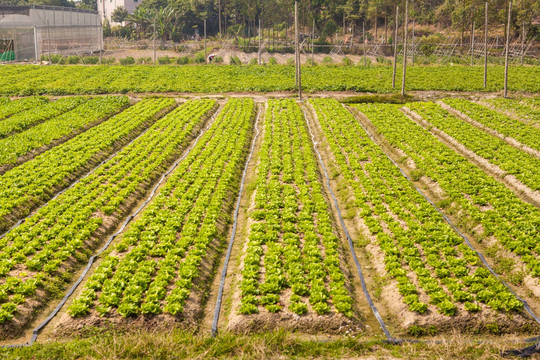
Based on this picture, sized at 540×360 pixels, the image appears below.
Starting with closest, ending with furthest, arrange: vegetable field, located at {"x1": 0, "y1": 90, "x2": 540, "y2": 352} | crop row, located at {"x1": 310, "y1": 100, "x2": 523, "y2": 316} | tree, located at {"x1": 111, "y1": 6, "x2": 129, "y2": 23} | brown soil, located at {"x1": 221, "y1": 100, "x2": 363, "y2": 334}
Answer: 1. brown soil, located at {"x1": 221, "y1": 100, "x2": 363, "y2": 334}
2. vegetable field, located at {"x1": 0, "y1": 90, "x2": 540, "y2": 352}
3. crop row, located at {"x1": 310, "y1": 100, "x2": 523, "y2": 316}
4. tree, located at {"x1": 111, "y1": 6, "x2": 129, "y2": 23}

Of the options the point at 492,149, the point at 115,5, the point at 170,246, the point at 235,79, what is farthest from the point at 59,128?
the point at 115,5

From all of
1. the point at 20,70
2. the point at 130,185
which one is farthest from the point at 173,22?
the point at 130,185

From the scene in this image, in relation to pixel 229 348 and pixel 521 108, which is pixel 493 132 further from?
pixel 229 348

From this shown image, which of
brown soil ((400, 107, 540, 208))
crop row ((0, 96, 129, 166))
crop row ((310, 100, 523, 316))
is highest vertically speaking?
crop row ((0, 96, 129, 166))

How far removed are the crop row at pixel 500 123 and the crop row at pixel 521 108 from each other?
0.93 m

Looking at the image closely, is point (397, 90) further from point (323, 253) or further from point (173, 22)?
point (173, 22)

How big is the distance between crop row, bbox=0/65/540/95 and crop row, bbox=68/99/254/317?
22984 millimetres

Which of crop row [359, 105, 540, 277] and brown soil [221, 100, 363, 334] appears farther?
crop row [359, 105, 540, 277]

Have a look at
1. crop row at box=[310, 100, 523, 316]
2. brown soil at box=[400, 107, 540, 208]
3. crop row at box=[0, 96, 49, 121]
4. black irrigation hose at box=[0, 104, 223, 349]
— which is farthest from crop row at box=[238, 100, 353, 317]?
crop row at box=[0, 96, 49, 121]

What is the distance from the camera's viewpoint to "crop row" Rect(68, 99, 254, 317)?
33.9 feet

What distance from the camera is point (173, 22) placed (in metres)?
94.6

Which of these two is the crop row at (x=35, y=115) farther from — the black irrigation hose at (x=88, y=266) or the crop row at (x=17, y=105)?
the black irrigation hose at (x=88, y=266)

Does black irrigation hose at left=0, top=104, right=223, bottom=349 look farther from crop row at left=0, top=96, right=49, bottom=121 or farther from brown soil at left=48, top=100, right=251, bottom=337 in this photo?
crop row at left=0, top=96, right=49, bottom=121

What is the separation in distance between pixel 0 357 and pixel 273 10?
87.6 meters
